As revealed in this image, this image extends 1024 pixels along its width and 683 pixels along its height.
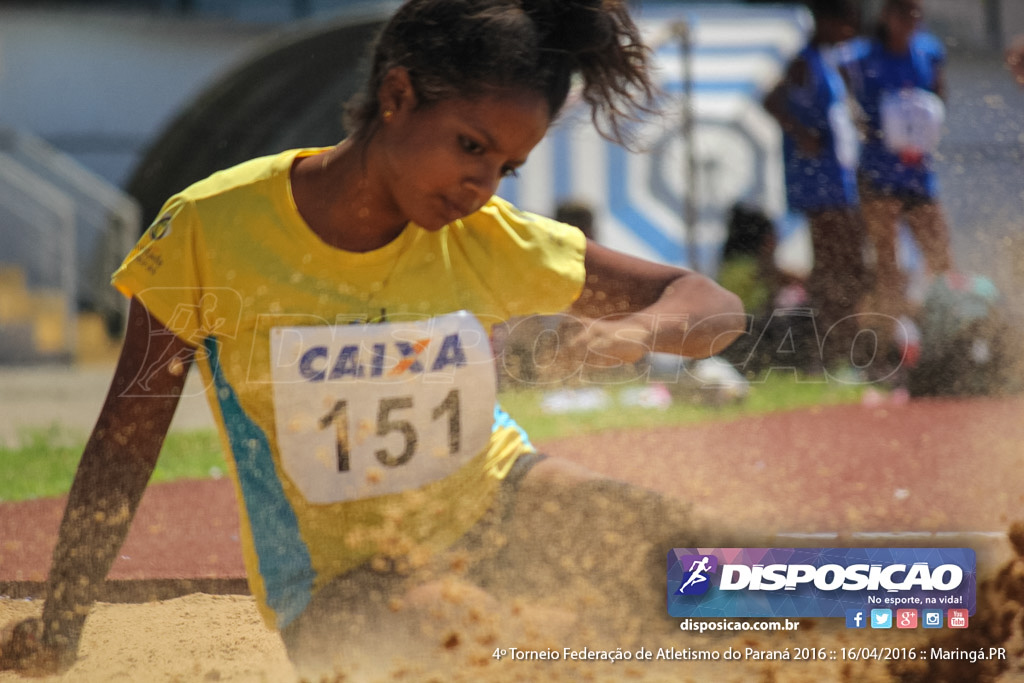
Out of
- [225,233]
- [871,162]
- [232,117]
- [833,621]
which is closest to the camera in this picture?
[225,233]

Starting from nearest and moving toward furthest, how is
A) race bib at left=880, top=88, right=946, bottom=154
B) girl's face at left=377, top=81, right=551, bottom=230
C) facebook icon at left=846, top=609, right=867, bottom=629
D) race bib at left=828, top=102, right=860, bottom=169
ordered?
girl's face at left=377, top=81, right=551, bottom=230 < facebook icon at left=846, top=609, right=867, bottom=629 < race bib at left=880, top=88, right=946, bottom=154 < race bib at left=828, top=102, right=860, bottom=169

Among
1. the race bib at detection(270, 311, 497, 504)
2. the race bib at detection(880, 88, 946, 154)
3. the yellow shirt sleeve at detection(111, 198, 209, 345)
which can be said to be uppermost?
the yellow shirt sleeve at detection(111, 198, 209, 345)

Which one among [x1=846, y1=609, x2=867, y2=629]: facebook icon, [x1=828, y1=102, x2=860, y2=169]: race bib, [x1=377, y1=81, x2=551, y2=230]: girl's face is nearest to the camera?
[x1=377, y1=81, x2=551, y2=230]: girl's face

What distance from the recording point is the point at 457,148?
1.56m

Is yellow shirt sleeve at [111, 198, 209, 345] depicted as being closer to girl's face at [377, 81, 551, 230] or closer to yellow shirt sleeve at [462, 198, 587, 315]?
girl's face at [377, 81, 551, 230]

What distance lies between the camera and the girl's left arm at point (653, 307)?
67.8 inches

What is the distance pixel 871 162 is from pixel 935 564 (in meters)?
1.29

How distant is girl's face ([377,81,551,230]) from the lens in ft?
5.10

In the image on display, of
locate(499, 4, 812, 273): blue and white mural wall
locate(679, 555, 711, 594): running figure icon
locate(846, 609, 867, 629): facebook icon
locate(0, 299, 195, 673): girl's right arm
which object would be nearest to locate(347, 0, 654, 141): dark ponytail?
locate(499, 4, 812, 273): blue and white mural wall

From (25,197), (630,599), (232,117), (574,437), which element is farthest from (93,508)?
(25,197)

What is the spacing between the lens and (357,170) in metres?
1.65

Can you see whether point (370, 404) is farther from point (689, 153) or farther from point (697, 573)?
point (689, 153)

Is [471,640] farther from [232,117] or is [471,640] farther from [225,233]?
[232,117]

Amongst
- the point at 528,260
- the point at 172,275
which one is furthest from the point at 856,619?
the point at 172,275
